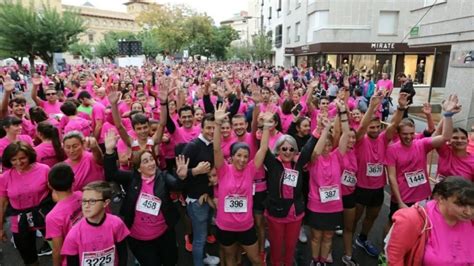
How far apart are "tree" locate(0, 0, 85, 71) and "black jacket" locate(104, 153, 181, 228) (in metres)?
25.5

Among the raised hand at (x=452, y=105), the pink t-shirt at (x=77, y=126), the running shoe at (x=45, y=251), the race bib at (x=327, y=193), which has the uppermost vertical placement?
the raised hand at (x=452, y=105)

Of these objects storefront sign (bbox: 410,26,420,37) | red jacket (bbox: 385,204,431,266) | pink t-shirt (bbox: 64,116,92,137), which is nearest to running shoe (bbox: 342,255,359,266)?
red jacket (bbox: 385,204,431,266)

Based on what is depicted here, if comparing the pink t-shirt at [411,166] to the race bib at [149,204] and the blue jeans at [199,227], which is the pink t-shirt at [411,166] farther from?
the race bib at [149,204]

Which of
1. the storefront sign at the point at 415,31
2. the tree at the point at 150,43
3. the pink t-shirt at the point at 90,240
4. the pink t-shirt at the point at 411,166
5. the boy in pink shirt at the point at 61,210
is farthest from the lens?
the tree at the point at 150,43

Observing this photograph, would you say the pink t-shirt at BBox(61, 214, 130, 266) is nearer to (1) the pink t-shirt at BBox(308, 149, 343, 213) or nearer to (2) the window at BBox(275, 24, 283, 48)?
(1) the pink t-shirt at BBox(308, 149, 343, 213)

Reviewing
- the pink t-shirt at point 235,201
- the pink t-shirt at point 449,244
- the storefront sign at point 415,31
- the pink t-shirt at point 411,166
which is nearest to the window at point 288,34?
the storefront sign at point 415,31

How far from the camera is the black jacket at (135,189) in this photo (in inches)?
125

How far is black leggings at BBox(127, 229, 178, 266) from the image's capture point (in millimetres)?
3242

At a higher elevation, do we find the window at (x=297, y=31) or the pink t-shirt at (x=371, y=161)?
the window at (x=297, y=31)

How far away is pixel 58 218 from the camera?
2.77 metres

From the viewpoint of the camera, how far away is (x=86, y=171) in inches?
136

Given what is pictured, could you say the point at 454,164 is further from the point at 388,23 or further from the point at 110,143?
the point at 388,23

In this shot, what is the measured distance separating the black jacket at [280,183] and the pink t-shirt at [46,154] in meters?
2.49

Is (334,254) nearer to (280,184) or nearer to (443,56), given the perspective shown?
(280,184)
